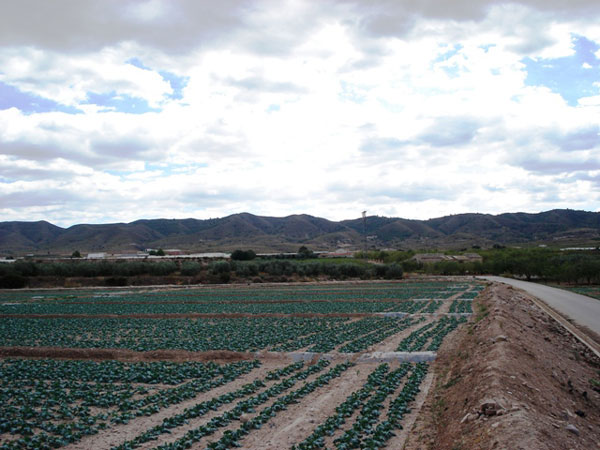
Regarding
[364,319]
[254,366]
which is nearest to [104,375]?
[254,366]

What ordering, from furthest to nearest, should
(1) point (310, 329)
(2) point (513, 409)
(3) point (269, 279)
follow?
(3) point (269, 279) < (1) point (310, 329) < (2) point (513, 409)

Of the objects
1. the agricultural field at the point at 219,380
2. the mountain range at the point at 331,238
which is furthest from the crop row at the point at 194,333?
the mountain range at the point at 331,238

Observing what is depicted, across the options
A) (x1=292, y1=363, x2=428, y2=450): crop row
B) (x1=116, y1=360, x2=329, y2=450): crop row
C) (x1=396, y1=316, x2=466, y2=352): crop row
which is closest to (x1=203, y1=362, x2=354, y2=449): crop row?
(x1=116, y1=360, x2=329, y2=450): crop row

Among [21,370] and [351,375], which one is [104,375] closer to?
[21,370]

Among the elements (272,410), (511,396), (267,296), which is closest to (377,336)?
(272,410)

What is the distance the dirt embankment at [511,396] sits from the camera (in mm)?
8031

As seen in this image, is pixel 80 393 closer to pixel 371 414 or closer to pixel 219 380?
pixel 219 380

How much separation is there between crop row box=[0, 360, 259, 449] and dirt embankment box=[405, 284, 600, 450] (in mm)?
6591

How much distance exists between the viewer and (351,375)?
1485 centimetres

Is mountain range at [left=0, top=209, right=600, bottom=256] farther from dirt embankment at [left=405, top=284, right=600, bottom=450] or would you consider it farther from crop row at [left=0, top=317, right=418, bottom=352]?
dirt embankment at [left=405, top=284, right=600, bottom=450]

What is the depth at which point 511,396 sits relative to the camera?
9.67m

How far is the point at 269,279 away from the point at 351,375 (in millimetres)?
65094

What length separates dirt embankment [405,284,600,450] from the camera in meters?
8.03

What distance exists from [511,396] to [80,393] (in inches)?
440
